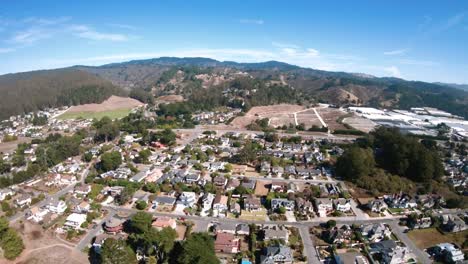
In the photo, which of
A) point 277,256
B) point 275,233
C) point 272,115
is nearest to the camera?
point 277,256

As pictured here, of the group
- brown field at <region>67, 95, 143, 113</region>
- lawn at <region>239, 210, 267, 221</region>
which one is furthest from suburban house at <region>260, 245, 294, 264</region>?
brown field at <region>67, 95, 143, 113</region>

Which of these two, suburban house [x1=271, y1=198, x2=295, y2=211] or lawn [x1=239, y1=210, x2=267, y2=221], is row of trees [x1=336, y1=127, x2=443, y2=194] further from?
lawn [x1=239, y1=210, x2=267, y2=221]

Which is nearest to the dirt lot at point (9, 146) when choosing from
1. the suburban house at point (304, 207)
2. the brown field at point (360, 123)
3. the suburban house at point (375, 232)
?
the suburban house at point (304, 207)

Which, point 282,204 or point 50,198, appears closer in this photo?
point 282,204

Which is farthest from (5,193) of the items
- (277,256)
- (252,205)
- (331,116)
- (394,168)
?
(331,116)

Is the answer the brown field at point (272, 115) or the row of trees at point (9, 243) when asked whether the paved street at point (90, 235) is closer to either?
the row of trees at point (9, 243)

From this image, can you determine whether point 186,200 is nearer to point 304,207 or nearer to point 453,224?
point 304,207

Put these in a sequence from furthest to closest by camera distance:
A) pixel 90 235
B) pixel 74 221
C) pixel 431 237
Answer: pixel 74 221 → pixel 431 237 → pixel 90 235
